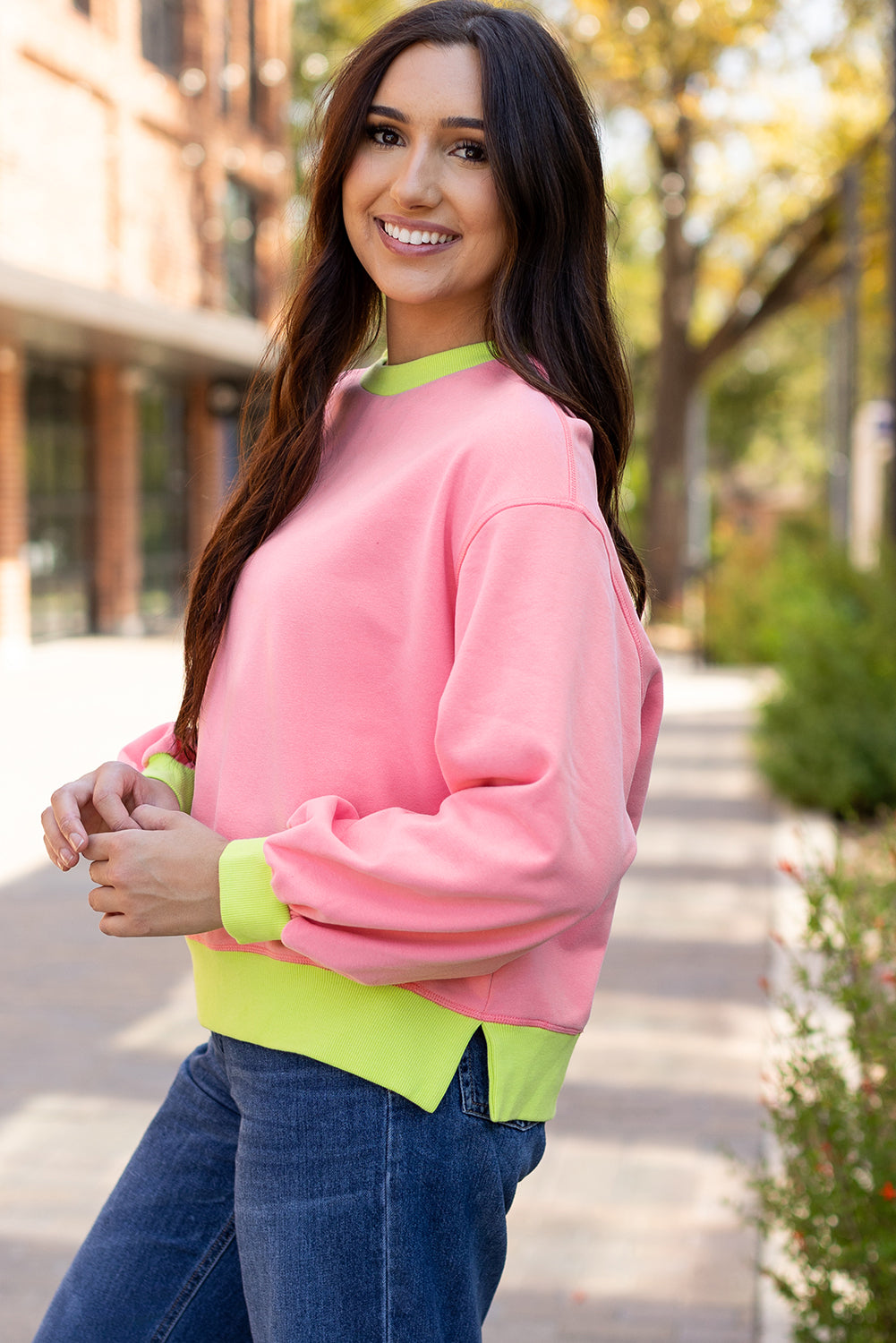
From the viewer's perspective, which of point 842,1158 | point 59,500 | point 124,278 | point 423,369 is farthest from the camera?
point 124,278

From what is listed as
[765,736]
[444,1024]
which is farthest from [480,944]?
[765,736]

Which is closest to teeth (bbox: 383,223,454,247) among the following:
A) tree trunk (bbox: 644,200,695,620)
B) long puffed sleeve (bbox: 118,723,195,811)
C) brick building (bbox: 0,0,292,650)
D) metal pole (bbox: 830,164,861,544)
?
long puffed sleeve (bbox: 118,723,195,811)

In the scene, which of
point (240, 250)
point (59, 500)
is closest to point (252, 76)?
point (240, 250)

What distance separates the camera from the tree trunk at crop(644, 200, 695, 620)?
2088 cm

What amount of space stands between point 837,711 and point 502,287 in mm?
7330

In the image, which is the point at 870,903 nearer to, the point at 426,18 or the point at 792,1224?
the point at 792,1224

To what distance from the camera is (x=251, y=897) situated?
141cm

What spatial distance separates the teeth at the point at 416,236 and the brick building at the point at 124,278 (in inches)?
473

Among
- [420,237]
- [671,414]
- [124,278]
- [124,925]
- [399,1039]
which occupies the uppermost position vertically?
[124,278]

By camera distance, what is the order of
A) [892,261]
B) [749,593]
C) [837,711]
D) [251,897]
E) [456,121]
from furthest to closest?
[749,593]
[892,261]
[837,711]
[456,121]
[251,897]

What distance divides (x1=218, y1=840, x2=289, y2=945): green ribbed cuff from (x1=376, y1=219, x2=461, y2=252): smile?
65 centimetres

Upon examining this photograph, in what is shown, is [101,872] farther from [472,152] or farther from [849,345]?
[849,345]

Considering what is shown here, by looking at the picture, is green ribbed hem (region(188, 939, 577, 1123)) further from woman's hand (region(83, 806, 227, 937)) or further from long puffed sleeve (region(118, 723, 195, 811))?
long puffed sleeve (region(118, 723, 195, 811))

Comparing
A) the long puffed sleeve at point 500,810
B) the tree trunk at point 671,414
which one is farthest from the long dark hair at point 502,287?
the tree trunk at point 671,414
